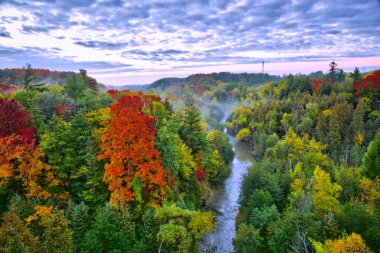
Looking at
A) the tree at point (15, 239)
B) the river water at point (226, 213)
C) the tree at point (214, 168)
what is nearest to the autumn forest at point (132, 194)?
the tree at point (15, 239)

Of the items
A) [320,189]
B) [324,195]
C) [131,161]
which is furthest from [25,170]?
[320,189]

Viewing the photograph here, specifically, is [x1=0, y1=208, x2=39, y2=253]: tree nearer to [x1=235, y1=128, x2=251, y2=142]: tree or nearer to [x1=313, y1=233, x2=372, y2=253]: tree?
[x1=313, y1=233, x2=372, y2=253]: tree

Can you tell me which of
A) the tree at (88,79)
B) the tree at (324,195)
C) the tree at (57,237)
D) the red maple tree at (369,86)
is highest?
the tree at (88,79)

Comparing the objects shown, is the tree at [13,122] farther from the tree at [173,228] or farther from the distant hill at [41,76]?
the distant hill at [41,76]

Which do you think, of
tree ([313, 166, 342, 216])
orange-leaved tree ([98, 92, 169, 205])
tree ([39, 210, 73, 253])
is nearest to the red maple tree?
tree ([313, 166, 342, 216])

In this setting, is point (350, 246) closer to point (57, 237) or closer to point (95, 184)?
point (57, 237)
